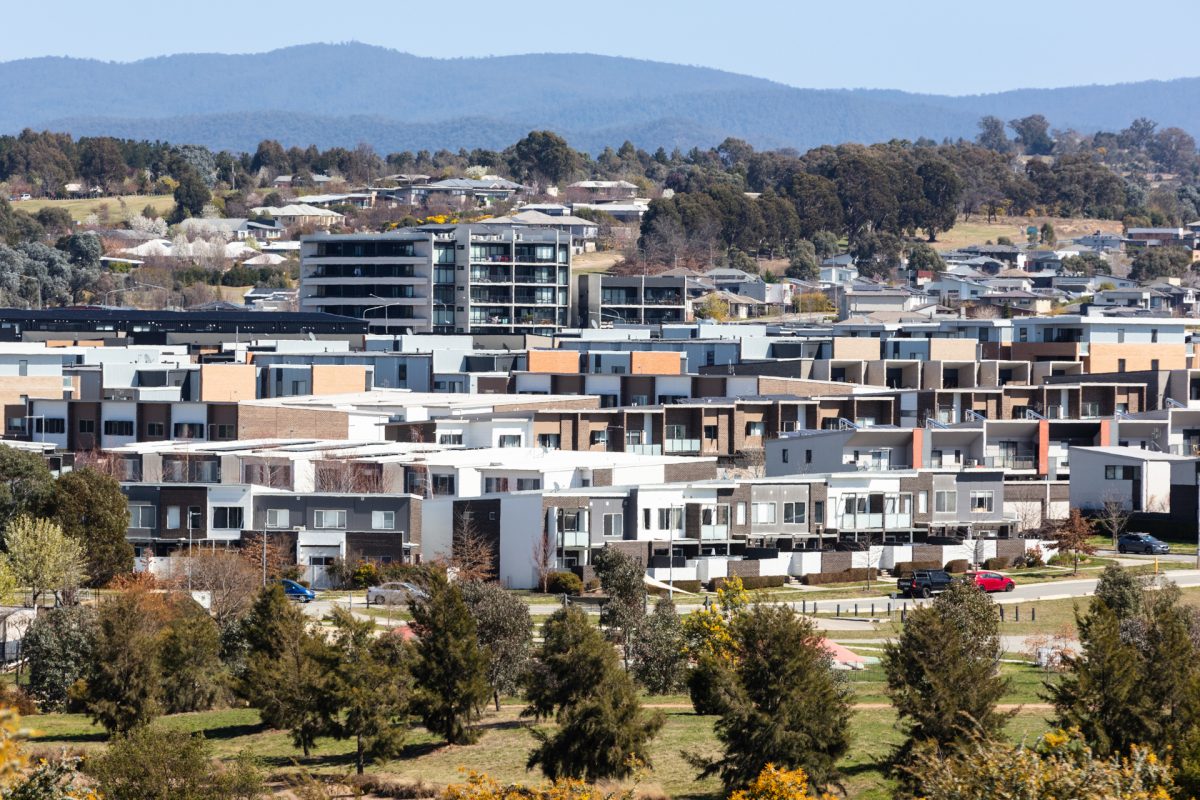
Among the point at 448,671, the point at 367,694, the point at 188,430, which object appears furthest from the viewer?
the point at 188,430

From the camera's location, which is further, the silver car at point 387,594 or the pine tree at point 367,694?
the silver car at point 387,594

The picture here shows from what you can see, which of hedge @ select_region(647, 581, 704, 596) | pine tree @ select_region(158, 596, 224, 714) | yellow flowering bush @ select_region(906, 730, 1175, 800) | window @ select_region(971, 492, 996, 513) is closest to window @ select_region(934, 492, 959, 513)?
window @ select_region(971, 492, 996, 513)

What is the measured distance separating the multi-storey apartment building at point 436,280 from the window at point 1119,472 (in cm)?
7083

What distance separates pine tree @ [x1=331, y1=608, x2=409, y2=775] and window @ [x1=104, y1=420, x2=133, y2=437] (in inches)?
1888

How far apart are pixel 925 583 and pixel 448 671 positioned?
920 inches

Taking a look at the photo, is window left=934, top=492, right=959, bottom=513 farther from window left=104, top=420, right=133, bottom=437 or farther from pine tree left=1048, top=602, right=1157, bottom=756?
pine tree left=1048, top=602, right=1157, bottom=756

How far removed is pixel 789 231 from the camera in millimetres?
189750

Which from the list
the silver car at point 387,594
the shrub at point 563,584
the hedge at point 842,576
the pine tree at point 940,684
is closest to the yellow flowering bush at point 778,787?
the pine tree at point 940,684

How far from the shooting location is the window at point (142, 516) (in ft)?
217

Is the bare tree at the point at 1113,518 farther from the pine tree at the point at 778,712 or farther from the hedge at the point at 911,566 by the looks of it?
the pine tree at the point at 778,712

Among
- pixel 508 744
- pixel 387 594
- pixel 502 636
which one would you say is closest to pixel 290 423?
pixel 387 594

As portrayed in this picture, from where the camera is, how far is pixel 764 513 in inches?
2675

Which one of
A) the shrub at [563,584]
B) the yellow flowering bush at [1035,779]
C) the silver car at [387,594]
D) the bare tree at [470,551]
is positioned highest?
the yellow flowering bush at [1035,779]

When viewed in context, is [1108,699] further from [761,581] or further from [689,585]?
[761,581]
